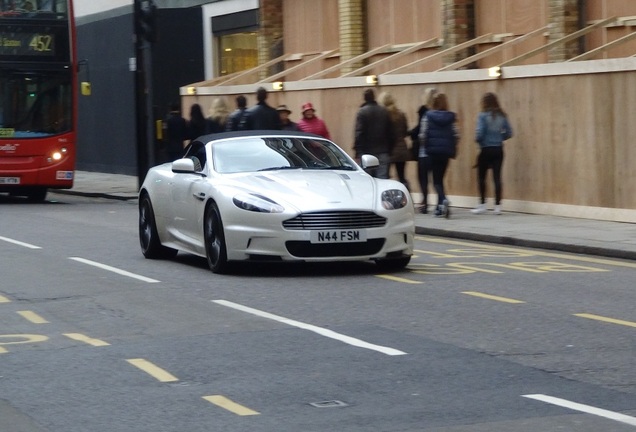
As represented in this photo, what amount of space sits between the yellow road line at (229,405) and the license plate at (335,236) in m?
5.42

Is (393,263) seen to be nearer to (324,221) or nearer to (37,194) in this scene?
(324,221)

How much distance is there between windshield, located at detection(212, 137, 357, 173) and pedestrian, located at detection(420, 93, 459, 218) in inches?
211

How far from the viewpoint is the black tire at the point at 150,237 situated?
611 inches

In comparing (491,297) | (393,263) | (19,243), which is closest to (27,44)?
(19,243)

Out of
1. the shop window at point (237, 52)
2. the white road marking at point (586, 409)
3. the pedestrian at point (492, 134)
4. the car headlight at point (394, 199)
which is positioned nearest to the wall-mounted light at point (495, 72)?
the pedestrian at point (492, 134)

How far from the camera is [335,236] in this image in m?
13.1

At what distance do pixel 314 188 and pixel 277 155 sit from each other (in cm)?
131

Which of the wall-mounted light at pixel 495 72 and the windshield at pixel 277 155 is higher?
the wall-mounted light at pixel 495 72

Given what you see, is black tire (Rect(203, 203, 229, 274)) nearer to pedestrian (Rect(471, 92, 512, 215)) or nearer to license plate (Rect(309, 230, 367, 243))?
license plate (Rect(309, 230, 367, 243))

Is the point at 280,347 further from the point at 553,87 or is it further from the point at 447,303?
the point at 553,87

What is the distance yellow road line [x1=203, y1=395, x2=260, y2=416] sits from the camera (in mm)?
7281

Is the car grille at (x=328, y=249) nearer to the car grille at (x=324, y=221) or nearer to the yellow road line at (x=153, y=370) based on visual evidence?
the car grille at (x=324, y=221)

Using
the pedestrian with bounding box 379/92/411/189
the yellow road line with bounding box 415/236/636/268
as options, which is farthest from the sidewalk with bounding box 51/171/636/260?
the pedestrian with bounding box 379/92/411/189

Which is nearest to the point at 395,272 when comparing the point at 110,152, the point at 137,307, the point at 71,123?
the point at 137,307
